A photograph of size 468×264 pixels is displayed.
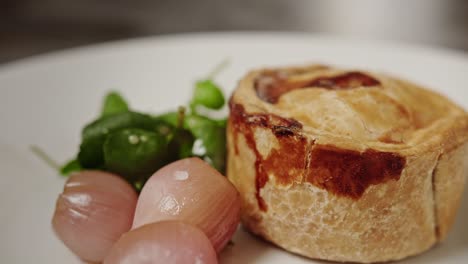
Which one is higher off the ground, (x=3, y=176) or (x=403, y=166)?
(x=403, y=166)

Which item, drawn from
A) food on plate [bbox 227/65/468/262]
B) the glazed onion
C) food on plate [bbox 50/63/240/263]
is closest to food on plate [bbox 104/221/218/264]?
food on plate [bbox 50/63/240/263]

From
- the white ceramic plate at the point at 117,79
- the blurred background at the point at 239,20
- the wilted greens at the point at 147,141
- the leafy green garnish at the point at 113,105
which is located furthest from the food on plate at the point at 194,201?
the blurred background at the point at 239,20

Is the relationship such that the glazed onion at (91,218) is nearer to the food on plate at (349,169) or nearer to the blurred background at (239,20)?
the food on plate at (349,169)

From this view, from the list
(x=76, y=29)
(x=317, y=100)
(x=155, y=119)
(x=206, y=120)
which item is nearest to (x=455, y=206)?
(x=317, y=100)

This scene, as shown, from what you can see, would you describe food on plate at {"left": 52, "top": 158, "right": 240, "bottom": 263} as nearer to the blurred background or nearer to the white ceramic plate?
the white ceramic plate

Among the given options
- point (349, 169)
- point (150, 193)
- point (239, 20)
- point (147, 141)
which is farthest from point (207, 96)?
point (239, 20)

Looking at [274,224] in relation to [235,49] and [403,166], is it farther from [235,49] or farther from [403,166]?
[235,49]
